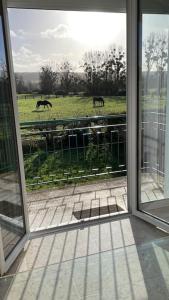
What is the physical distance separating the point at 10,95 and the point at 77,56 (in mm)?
1328

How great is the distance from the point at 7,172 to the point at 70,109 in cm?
146

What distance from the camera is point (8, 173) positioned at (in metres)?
2.12

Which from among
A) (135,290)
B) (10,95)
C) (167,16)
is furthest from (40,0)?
(135,290)

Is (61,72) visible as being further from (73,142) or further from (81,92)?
(73,142)

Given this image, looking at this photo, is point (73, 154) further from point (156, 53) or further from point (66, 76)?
point (156, 53)

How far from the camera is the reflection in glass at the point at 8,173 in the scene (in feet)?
6.61

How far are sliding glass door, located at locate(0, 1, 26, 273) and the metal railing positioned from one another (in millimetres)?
1115

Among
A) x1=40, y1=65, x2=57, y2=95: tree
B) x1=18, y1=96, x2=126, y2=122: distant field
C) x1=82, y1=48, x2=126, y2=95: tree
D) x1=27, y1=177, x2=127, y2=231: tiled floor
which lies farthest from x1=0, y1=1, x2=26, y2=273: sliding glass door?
x1=82, y1=48, x2=126, y2=95: tree

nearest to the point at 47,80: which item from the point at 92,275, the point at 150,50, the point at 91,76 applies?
the point at 91,76

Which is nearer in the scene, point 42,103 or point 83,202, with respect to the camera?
point 83,202

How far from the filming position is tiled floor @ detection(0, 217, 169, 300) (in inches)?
60.3

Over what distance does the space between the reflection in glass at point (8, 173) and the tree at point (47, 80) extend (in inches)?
42.5

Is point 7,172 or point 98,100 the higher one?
point 98,100

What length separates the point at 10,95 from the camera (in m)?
2.11
